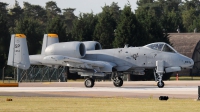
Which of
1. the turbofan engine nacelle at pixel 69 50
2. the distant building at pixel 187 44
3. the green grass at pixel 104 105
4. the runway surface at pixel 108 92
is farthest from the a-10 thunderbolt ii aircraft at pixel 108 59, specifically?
the distant building at pixel 187 44

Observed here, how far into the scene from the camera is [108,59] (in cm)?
5397

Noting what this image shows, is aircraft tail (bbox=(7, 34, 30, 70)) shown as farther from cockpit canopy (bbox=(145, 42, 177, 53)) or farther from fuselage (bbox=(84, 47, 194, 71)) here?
cockpit canopy (bbox=(145, 42, 177, 53))

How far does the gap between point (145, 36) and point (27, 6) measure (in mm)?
117028

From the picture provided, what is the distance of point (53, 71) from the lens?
7431 cm

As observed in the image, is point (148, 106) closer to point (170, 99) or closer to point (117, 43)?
point (170, 99)

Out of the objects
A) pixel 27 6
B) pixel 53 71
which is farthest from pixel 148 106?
pixel 27 6

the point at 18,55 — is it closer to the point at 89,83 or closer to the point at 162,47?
the point at 89,83

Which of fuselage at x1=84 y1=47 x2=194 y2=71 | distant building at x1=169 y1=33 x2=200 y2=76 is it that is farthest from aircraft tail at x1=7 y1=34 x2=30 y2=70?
distant building at x1=169 y1=33 x2=200 y2=76

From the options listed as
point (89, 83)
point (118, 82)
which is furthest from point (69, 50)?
point (118, 82)

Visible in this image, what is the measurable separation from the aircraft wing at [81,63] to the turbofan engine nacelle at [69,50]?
0.98 metres

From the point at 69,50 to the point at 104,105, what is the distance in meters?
22.4

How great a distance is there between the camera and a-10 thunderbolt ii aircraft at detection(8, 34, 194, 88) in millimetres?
51594

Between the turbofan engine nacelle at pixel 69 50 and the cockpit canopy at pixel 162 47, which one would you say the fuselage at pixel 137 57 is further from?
the turbofan engine nacelle at pixel 69 50

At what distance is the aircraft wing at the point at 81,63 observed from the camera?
5241 cm
